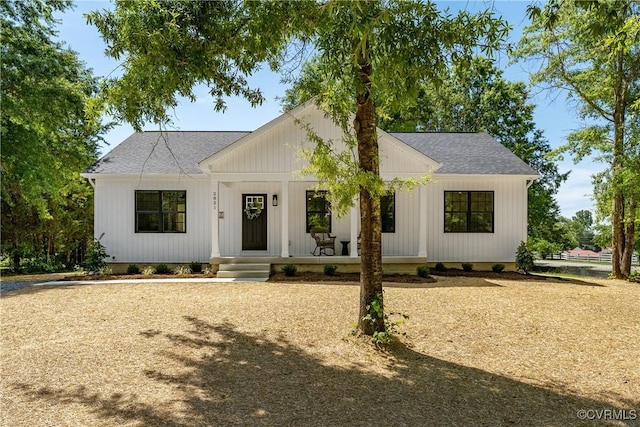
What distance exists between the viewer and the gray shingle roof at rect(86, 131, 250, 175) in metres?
13.4

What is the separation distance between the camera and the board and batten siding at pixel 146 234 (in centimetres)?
1334

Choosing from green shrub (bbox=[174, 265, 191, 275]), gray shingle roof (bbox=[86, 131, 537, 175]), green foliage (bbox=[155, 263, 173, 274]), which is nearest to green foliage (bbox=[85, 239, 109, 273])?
green foliage (bbox=[155, 263, 173, 274])

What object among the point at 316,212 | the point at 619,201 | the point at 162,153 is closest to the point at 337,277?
the point at 316,212

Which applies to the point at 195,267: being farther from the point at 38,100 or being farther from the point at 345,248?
the point at 38,100

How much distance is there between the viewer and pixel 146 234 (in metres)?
13.4

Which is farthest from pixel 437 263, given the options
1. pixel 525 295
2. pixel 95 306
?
pixel 95 306

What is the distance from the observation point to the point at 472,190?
1388 centimetres

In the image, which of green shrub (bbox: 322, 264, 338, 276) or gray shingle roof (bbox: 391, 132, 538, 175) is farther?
gray shingle roof (bbox: 391, 132, 538, 175)

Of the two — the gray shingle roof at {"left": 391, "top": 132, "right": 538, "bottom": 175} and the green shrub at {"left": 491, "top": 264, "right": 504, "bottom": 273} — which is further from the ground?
the gray shingle roof at {"left": 391, "top": 132, "right": 538, "bottom": 175}

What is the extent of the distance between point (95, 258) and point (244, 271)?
479 centimetres

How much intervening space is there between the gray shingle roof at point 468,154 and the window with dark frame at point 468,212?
33.0 inches

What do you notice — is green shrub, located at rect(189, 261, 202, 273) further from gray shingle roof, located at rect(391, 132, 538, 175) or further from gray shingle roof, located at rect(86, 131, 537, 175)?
gray shingle roof, located at rect(391, 132, 538, 175)

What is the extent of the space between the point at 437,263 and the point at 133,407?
11.3 meters

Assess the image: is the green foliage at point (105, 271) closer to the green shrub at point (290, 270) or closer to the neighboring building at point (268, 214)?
the neighboring building at point (268, 214)
